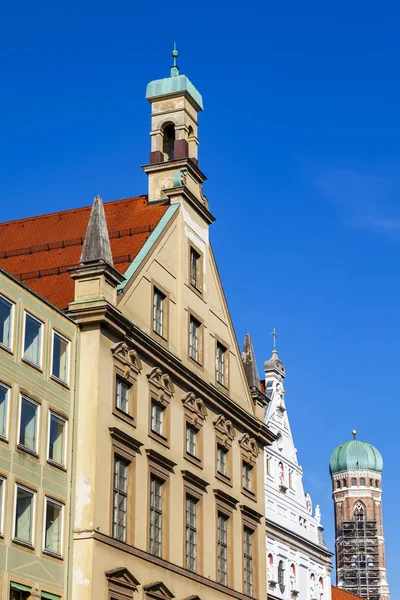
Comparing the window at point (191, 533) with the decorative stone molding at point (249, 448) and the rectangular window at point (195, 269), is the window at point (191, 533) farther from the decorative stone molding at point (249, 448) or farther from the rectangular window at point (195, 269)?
the rectangular window at point (195, 269)

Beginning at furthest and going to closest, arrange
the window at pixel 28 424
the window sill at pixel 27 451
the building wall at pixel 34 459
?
the window at pixel 28 424 < the window sill at pixel 27 451 < the building wall at pixel 34 459

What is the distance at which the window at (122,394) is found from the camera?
42625mm

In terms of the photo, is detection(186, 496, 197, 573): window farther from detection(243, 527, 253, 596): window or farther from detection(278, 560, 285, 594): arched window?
detection(278, 560, 285, 594): arched window

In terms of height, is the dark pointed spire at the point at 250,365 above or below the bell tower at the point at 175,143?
below

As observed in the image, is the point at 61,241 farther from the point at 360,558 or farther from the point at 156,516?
the point at 360,558

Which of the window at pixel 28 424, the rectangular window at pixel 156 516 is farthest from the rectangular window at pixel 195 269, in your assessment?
the window at pixel 28 424

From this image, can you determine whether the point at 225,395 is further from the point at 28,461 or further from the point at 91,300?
the point at 28,461

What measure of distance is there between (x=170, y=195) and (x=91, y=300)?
1041 cm

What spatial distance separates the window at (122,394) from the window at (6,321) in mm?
5831

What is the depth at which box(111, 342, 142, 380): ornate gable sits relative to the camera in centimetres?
4267

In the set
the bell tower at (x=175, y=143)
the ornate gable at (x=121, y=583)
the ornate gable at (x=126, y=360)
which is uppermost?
the bell tower at (x=175, y=143)

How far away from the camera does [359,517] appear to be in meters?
188

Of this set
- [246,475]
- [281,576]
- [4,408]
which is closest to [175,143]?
[246,475]

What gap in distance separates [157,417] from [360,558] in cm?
13871
